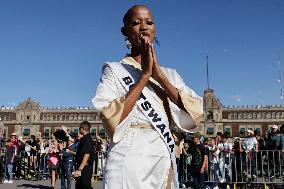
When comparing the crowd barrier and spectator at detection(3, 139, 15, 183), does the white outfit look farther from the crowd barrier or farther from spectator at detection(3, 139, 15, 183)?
spectator at detection(3, 139, 15, 183)

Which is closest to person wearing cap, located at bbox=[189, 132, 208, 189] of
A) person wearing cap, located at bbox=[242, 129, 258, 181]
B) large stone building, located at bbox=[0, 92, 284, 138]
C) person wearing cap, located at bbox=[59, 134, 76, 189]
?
person wearing cap, located at bbox=[242, 129, 258, 181]

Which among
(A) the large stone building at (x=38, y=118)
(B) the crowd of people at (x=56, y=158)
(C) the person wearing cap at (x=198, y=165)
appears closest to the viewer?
(B) the crowd of people at (x=56, y=158)

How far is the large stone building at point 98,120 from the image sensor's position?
74.4 meters

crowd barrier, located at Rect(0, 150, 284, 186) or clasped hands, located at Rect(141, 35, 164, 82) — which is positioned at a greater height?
clasped hands, located at Rect(141, 35, 164, 82)

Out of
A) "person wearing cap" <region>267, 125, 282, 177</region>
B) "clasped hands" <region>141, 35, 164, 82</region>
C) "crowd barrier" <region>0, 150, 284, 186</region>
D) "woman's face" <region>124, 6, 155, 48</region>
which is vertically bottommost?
"crowd barrier" <region>0, 150, 284, 186</region>

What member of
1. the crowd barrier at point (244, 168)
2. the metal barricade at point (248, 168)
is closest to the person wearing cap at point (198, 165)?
the crowd barrier at point (244, 168)

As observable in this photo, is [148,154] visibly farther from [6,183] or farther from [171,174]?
[6,183]

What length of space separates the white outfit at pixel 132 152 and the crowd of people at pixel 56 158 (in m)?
4.89

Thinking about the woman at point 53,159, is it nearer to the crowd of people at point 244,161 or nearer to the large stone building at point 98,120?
the crowd of people at point 244,161

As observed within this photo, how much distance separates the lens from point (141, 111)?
7.46ft

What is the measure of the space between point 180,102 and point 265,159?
35.3 ft

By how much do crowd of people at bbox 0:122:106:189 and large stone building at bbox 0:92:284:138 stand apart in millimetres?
55221

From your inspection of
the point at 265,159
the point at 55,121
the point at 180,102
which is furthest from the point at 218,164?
the point at 55,121

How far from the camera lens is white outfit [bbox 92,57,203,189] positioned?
2.07m
